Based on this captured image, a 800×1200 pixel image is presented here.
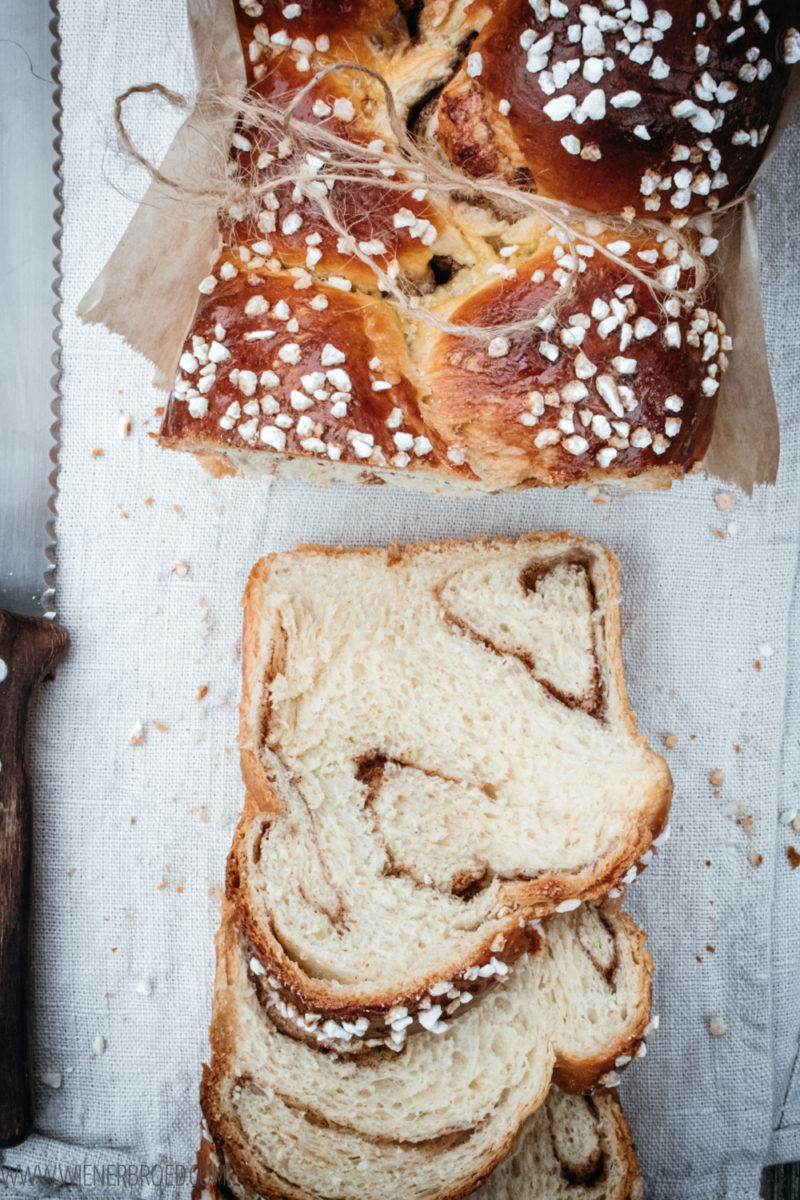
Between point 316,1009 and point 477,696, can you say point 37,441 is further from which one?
point 316,1009

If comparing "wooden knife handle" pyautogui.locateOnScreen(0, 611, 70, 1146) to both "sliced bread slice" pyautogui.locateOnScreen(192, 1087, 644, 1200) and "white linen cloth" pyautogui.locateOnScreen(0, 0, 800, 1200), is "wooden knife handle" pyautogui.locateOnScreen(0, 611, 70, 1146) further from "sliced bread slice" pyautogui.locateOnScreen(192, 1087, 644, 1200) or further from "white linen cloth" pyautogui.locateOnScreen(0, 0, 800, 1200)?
"sliced bread slice" pyautogui.locateOnScreen(192, 1087, 644, 1200)

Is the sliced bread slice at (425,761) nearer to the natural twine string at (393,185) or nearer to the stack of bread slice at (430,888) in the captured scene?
the stack of bread slice at (430,888)

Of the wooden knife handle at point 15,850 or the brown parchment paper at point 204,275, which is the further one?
the wooden knife handle at point 15,850

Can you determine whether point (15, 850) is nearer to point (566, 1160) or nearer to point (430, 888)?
point (430, 888)

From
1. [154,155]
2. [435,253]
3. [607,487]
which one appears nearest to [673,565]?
[607,487]

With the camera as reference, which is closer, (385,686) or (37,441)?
(385,686)

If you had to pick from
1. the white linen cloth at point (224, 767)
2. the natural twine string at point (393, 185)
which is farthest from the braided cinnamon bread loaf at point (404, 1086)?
the natural twine string at point (393, 185)

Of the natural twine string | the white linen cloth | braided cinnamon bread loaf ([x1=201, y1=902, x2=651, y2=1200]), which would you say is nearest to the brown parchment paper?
the natural twine string
